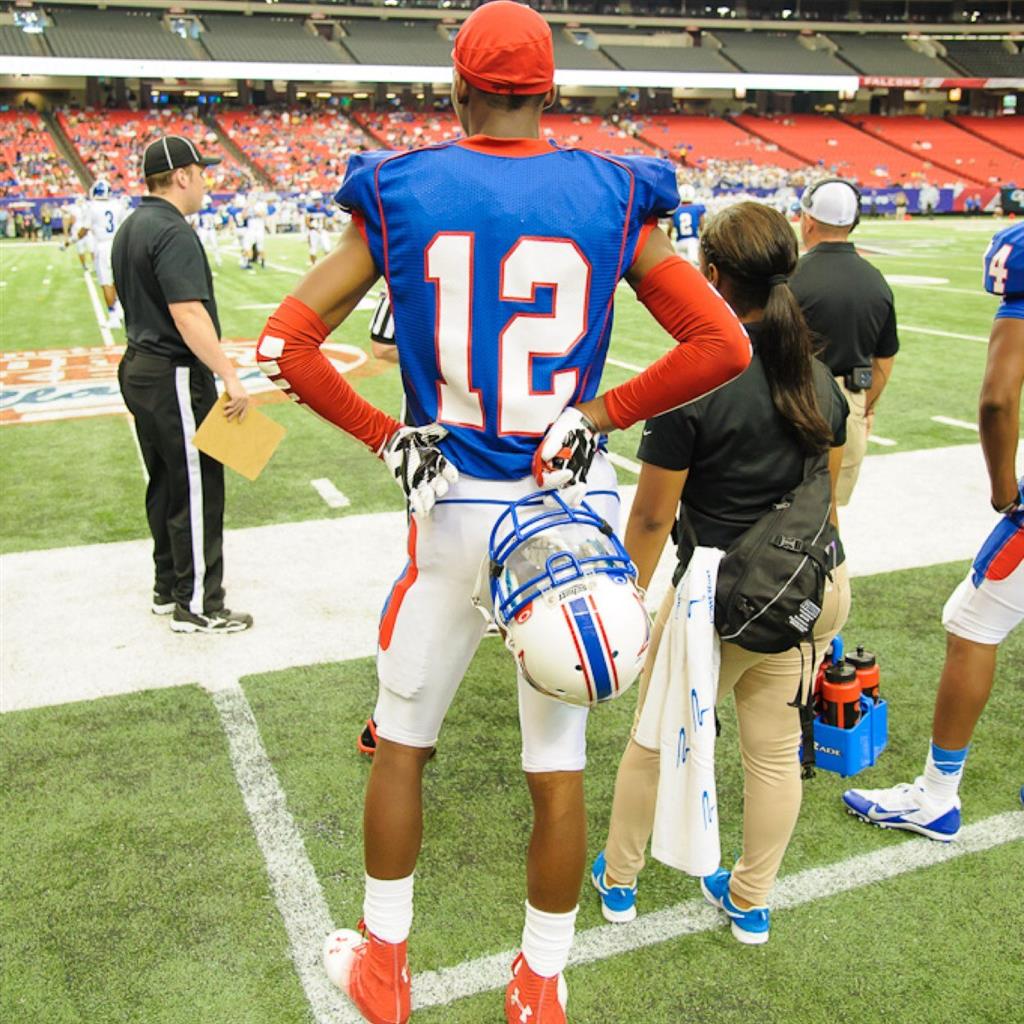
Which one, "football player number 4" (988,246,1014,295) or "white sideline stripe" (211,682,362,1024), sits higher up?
"football player number 4" (988,246,1014,295)

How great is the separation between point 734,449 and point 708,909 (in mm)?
1336

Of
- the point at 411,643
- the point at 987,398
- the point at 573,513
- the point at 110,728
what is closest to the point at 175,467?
the point at 110,728

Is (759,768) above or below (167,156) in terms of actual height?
below

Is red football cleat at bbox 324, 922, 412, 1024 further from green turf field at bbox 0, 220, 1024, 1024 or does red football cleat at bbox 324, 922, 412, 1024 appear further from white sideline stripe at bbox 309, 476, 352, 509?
white sideline stripe at bbox 309, 476, 352, 509

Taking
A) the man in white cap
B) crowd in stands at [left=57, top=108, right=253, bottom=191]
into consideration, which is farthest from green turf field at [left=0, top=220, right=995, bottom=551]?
crowd in stands at [left=57, top=108, right=253, bottom=191]

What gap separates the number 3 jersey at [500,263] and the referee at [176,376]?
2371 millimetres

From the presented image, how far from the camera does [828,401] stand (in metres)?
2.55

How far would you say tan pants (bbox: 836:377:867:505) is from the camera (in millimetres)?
4465

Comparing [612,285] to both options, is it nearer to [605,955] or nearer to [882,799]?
[605,955]

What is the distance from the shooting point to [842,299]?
13.6 ft

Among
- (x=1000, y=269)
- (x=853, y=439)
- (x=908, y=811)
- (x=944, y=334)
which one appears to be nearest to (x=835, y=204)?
(x=853, y=439)

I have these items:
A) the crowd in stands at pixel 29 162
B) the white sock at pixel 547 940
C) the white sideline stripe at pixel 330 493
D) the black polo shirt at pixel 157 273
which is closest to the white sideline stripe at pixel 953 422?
the white sideline stripe at pixel 330 493

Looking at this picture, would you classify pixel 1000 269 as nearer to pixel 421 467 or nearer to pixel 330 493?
pixel 421 467

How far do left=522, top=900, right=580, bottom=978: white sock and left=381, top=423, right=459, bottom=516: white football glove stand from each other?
3.25ft
